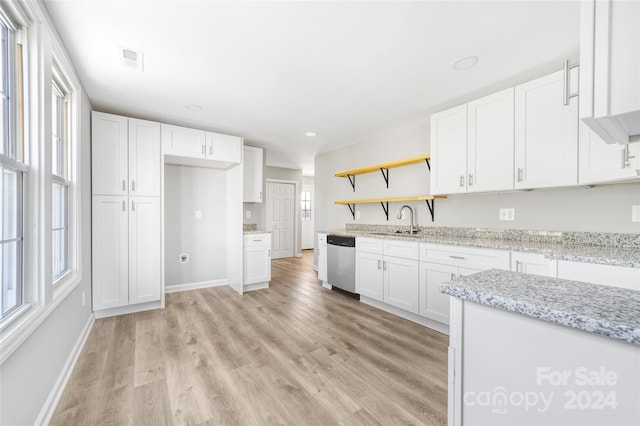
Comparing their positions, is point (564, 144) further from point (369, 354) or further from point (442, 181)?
point (369, 354)

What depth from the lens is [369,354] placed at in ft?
7.35

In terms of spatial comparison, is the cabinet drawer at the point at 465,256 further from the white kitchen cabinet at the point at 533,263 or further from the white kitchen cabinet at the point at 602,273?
the white kitchen cabinet at the point at 602,273

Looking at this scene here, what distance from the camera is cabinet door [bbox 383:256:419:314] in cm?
287

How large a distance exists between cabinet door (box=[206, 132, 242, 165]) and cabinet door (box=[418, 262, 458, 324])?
2830 mm

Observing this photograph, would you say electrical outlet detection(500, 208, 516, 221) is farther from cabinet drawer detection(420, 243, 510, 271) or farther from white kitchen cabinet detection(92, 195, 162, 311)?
white kitchen cabinet detection(92, 195, 162, 311)

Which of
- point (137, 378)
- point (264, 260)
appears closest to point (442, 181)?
point (264, 260)

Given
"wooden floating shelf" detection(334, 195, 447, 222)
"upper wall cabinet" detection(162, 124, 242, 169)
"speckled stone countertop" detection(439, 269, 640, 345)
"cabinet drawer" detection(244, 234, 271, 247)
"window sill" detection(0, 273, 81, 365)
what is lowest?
"window sill" detection(0, 273, 81, 365)

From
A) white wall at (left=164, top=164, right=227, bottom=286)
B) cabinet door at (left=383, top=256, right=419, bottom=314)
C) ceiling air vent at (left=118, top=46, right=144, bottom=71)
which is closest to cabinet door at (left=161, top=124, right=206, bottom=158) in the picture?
white wall at (left=164, top=164, right=227, bottom=286)

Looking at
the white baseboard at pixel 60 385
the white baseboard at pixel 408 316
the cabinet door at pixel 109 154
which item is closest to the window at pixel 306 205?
the white baseboard at pixel 408 316

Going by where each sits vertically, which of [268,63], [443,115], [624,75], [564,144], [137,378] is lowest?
[137,378]

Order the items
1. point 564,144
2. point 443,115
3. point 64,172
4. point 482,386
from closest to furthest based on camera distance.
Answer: point 482,386 < point 564,144 < point 64,172 < point 443,115

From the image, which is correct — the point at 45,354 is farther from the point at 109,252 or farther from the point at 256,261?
the point at 256,261

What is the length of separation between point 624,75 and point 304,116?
3052mm

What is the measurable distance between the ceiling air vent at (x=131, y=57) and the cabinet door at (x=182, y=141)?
1.20m
